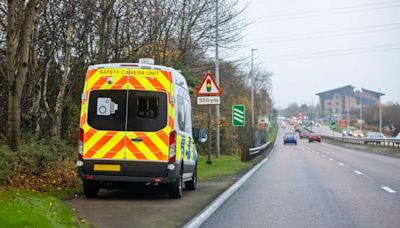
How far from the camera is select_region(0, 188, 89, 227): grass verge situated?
23.9ft

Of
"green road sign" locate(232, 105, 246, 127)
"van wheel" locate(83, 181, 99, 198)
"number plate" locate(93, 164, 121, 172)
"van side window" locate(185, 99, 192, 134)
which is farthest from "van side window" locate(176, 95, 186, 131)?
"green road sign" locate(232, 105, 246, 127)

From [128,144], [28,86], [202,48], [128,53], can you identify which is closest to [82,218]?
[128,144]

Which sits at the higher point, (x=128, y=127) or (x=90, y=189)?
(x=128, y=127)

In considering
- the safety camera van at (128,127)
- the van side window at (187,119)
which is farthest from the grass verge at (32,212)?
the van side window at (187,119)

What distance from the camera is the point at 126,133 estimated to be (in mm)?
11625

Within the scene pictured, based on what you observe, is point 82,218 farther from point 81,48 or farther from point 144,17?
point 144,17

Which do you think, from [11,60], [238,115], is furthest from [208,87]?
[11,60]

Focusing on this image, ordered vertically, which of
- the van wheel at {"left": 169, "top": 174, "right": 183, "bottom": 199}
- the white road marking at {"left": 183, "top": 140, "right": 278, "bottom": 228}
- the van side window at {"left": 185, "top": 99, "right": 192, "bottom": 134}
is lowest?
the white road marking at {"left": 183, "top": 140, "right": 278, "bottom": 228}

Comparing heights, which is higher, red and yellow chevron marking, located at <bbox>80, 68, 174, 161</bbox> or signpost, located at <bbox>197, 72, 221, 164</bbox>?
signpost, located at <bbox>197, 72, 221, 164</bbox>

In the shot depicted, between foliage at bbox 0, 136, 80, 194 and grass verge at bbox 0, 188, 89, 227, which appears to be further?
foliage at bbox 0, 136, 80, 194

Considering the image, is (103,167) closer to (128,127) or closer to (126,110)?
A: (128,127)

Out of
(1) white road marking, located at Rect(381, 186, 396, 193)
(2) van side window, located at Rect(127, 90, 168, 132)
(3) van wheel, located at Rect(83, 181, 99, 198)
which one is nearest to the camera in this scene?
(2) van side window, located at Rect(127, 90, 168, 132)

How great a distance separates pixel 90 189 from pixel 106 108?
5.48 ft

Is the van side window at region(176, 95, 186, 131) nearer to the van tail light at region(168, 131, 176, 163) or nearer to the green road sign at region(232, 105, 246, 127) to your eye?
the van tail light at region(168, 131, 176, 163)
